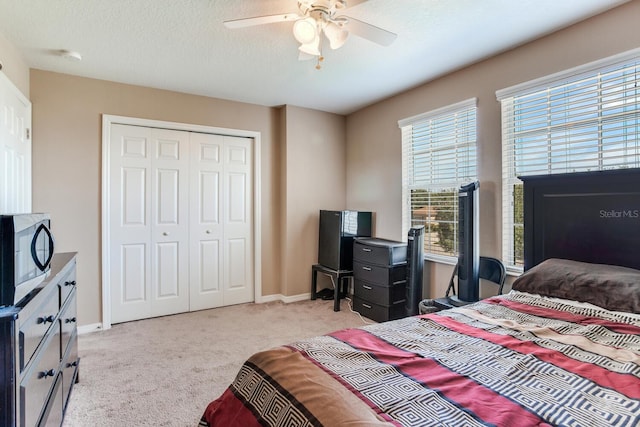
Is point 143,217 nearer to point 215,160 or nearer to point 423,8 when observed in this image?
point 215,160

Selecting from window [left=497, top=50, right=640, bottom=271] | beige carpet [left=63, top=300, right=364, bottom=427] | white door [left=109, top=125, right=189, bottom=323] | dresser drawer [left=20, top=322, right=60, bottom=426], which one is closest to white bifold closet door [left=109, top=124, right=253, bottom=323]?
white door [left=109, top=125, right=189, bottom=323]

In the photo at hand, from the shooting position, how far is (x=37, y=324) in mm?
1327

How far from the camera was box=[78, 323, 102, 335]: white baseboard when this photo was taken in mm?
3221

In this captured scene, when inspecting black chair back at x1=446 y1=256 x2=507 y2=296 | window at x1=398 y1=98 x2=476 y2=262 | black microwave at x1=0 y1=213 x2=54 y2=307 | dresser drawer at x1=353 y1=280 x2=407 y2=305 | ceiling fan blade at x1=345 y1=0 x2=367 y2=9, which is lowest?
dresser drawer at x1=353 y1=280 x2=407 y2=305

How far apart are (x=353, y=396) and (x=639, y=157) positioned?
2396 mm

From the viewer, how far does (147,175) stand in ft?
11.8

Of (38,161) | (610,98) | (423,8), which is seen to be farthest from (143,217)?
(610,98)

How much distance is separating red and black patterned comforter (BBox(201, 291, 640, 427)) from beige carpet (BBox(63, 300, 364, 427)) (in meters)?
1.00

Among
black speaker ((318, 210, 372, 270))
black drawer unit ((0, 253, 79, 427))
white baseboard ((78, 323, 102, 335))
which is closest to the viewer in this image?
black drawer unit ((0, 253, 79, 427))

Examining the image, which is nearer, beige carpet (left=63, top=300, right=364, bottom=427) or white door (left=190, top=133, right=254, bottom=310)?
beige carpet (left=63, top=300, right=364, bottom=427)

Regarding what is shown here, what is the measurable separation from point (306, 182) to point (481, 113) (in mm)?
2228

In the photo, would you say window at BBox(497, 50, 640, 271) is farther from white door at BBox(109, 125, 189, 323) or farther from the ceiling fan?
white door at BBox(109, 125, 189, 323)

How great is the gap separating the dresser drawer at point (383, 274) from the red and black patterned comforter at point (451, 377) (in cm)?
172

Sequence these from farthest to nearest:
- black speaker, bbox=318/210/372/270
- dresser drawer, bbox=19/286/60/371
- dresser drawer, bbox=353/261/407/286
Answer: black speaker, bbox=318/210/372/270
dresser drawer, bbox=353/261/407/286
dresser drawer, bbox=19/286/60/371
